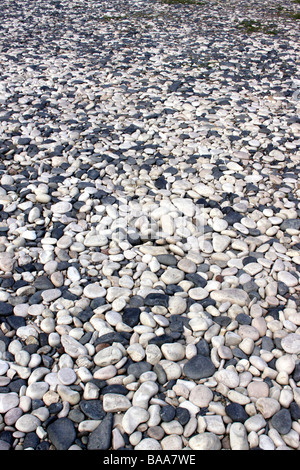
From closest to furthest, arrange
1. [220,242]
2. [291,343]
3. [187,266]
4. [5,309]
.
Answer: [291,343] → [5,309] → [187,266] → [220,242]

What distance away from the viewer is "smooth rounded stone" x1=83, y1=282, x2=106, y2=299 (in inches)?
135

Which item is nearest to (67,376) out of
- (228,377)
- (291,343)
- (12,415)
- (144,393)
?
(12,415)

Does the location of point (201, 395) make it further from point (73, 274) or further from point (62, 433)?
point (73, 274)

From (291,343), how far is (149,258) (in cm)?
136

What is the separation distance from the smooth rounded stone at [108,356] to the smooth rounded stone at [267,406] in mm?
945

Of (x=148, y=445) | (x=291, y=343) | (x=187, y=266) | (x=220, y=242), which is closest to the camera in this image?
(x=148, y=445)

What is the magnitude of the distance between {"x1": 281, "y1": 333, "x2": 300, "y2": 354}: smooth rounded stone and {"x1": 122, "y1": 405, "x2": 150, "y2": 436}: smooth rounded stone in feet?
3.64

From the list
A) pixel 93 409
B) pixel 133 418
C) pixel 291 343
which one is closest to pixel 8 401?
pixel 93 409

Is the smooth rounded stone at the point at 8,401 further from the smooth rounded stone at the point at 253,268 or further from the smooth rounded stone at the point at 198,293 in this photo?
the smooth rounded stone at the point at 253,268

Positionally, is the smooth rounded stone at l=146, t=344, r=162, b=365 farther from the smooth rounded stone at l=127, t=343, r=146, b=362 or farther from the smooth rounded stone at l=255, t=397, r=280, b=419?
the smooth rounded stone at l=255, t=397, r=280, b=419

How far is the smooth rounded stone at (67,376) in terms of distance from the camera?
2785 mm

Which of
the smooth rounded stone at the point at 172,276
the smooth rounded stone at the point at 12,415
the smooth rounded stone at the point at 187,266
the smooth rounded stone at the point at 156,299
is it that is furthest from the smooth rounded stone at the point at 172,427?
the smooth rounded stone at the point at 187,266

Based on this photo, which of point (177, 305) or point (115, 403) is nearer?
point (115, 403)

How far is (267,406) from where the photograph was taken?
2.68 metres
